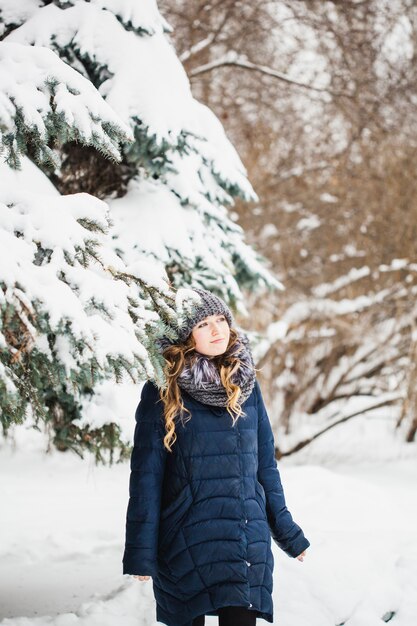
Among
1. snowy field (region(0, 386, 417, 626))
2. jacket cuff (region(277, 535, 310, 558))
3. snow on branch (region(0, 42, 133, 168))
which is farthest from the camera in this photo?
snowy field (region(0, 386, 417, 626))

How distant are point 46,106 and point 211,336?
114 centimetres

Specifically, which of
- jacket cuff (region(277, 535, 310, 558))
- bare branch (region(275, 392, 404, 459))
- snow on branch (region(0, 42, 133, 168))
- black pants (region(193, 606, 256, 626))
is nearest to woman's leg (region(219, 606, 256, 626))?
black pants (region(193, 606, 256, 626))

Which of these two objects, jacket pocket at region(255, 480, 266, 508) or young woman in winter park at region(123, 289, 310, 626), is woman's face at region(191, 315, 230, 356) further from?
jacket pocket at region(255, 480, 266, 508)

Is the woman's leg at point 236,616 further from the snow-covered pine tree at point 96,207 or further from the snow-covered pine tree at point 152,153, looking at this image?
the snow-covered pine tree at point 152,153

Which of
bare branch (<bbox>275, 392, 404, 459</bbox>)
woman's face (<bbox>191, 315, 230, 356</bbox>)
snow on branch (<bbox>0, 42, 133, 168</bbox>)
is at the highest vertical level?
snow on branch (<bbox>0, 42, 133, 168</bbox>)

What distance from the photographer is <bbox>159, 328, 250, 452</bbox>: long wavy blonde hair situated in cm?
280


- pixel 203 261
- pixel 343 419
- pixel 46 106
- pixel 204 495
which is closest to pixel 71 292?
pixel 46 106

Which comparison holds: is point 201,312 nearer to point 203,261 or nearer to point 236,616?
point 236,616

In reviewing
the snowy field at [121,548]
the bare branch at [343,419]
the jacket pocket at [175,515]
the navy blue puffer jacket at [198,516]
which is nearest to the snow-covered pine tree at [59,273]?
the navy blue puffer jacket at [198,516]

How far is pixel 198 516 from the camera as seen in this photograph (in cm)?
271

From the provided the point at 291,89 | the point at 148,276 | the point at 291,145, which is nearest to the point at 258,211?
the point at 291,145

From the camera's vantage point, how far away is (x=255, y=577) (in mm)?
2725

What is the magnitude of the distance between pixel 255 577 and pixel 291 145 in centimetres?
941

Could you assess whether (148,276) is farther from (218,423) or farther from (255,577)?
(255,577)
